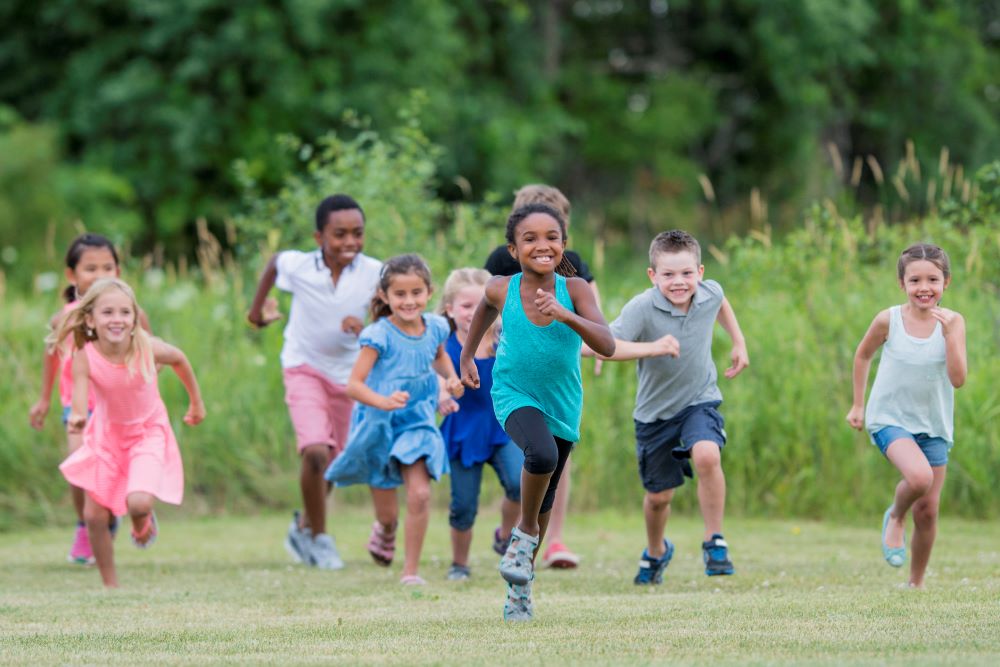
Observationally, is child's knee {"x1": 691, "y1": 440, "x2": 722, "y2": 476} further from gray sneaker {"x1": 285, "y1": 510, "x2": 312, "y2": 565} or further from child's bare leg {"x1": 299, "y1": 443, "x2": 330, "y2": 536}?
gray sneaker {"x1": 285, "y1": 510, "x2": 312, "y2": 565}

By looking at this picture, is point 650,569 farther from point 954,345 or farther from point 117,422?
point 117,422

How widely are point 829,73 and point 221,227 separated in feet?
42.0

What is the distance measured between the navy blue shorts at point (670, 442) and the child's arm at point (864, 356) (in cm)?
70

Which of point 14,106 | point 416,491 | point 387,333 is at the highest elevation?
point 14,106

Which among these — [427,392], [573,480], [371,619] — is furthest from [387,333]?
[573,480]

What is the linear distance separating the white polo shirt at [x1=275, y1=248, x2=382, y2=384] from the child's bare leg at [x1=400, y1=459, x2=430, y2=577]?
1.27m

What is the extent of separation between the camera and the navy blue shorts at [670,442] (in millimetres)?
8312

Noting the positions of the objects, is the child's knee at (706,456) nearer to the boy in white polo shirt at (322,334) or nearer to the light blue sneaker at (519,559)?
the light blue sneaker at (519,559)

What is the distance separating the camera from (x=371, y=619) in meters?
7.02

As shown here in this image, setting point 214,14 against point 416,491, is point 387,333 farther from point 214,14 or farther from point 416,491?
point 214,14

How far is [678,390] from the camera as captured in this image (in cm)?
839

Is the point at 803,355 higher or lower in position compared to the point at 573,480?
higher

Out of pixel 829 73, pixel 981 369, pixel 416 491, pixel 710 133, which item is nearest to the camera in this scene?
pixel 416 491

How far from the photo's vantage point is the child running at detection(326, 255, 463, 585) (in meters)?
8.65
